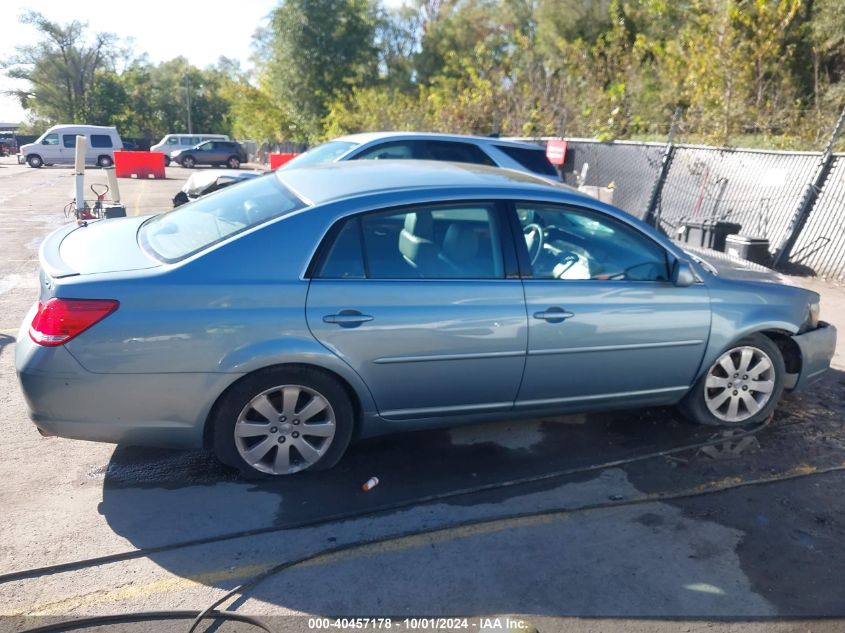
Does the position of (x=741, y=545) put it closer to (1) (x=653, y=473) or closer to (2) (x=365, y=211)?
(1) (x=653, y=473)

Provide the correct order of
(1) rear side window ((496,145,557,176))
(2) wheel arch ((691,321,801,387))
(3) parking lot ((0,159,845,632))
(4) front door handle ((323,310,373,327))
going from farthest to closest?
(1) rear side window ((496,145,557,176)), (2) wheel arch ((691,321,801,387)), (4) front door handle ((323,310,373,327)), (3) parking lot ((0,159,845,632))

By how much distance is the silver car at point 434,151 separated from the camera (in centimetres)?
825

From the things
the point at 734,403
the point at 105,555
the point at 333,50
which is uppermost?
the point at 333,50

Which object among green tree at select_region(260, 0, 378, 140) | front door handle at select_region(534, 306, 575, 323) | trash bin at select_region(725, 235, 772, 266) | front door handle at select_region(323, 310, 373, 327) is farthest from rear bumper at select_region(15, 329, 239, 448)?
green tree at select_region(260, 0, 378, 140)

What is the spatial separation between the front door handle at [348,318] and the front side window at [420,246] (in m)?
0.21

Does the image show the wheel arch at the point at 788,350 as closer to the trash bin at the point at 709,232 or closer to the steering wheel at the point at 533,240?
the steering wheel at the point at 533,240

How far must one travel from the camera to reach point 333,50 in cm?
3412

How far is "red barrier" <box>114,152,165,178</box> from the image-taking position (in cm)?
2692

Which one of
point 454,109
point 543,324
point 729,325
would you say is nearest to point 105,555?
point 543,324

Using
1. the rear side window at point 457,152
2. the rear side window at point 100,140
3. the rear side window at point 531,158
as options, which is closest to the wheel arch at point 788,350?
the rear side window at point 457,152

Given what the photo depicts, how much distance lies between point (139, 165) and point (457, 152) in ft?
73.4

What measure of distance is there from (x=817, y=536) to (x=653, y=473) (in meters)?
0.87

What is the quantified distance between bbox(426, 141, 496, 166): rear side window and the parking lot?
15.1 feet

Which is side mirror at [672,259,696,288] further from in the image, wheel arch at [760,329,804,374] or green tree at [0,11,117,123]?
green tree at [0,11,117,123]
